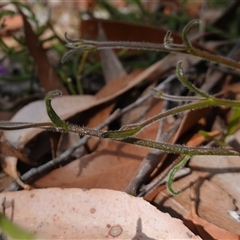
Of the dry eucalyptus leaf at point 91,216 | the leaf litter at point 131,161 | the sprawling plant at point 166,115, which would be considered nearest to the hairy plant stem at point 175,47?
the sprawling plant at point 166,115

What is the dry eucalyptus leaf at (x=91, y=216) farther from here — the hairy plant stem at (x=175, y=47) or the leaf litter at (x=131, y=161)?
the hairy plant stem at (x=175, y=47)

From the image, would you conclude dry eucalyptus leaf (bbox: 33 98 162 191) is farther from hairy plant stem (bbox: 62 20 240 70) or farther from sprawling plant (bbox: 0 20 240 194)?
hairy plant stem (bbox: 62 20 240 70)

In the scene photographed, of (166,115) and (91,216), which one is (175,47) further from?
(91,216)

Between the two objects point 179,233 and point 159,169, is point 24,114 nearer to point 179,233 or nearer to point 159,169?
point 159,169

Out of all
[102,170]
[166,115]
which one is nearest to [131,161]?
[102,170]

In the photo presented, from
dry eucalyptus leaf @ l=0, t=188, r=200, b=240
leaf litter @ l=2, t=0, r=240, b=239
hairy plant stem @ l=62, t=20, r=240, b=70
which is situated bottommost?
dry eucalyptus leaf @ l=0, t=188, r=200, b=240

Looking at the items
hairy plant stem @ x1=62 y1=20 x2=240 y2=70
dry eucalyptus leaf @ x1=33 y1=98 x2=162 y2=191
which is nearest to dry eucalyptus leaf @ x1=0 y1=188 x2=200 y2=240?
dry eucalyptus leaf @ x1=33 y1=98 x2=162 y2=191

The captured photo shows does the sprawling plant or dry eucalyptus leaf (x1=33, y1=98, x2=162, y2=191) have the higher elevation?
the sprawling plant

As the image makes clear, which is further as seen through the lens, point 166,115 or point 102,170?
point 102,170

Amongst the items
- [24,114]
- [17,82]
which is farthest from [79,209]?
[17,82]

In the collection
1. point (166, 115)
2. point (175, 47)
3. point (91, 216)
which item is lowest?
point (91, 216)
